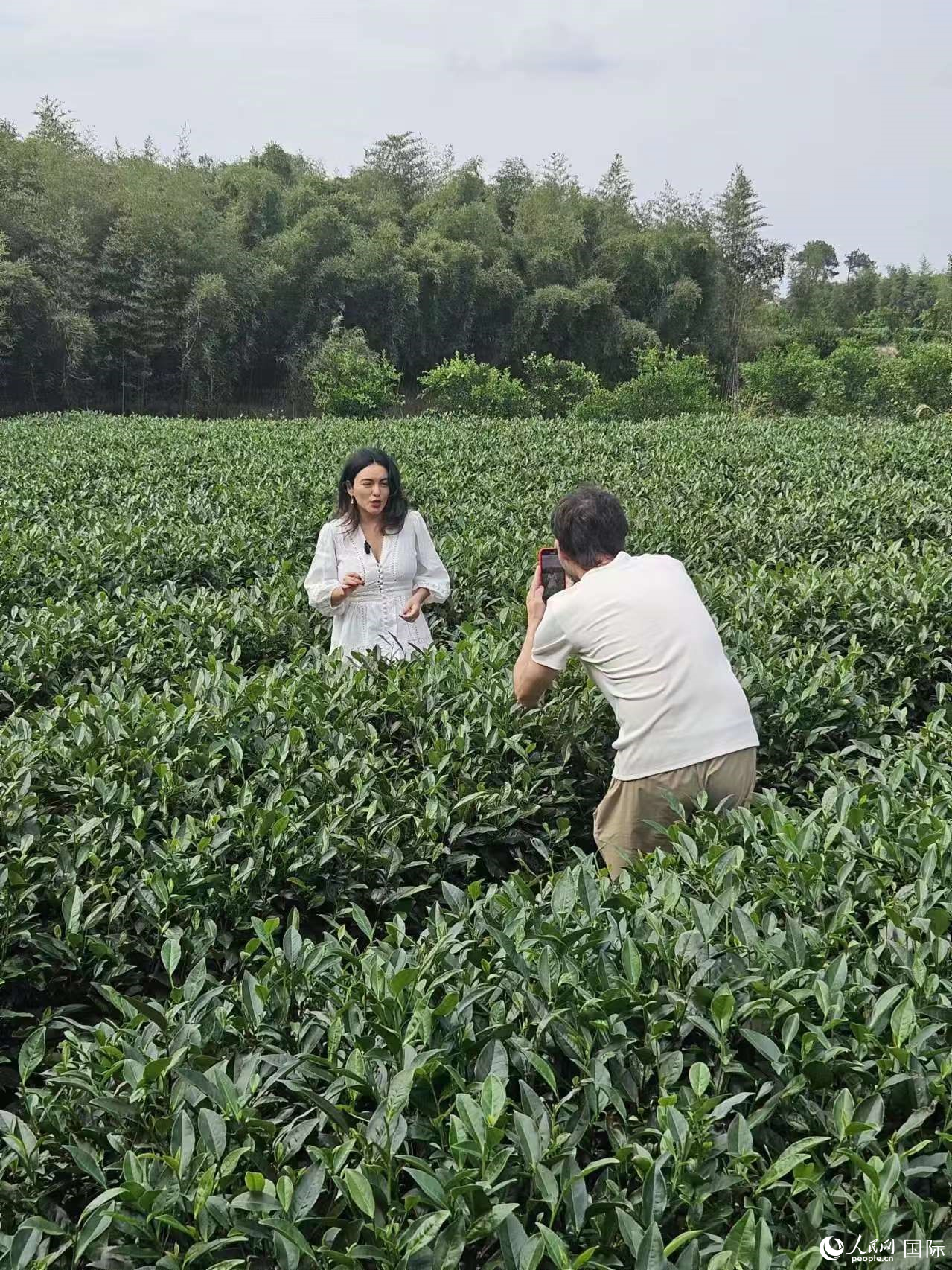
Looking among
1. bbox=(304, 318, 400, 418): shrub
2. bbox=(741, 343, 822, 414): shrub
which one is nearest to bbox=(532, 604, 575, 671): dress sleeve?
bbox=(304, 318, 400, 418): shrub

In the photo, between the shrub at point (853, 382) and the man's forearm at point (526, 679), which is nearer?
the man's forearm at point (526, 679)

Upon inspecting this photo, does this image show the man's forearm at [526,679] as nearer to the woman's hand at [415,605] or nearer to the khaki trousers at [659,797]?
the khaki trousers at [659,797]

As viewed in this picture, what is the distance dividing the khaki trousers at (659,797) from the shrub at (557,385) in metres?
29.7

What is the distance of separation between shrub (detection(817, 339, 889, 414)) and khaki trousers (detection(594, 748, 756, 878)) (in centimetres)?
3176

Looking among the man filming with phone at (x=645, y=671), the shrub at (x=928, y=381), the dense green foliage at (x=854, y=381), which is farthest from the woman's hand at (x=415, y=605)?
the shrub at (x=928, y=381)

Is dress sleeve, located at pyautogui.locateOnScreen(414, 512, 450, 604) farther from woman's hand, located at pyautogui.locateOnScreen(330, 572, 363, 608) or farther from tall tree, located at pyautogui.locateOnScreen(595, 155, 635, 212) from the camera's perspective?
→ tall tree, located at pyautogui.locateOnScreen(595, 155, 635, 212)

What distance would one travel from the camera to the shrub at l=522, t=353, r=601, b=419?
106 feet

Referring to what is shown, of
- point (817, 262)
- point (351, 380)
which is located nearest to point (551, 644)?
point (351, 380)

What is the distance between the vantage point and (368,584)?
13.6 feet

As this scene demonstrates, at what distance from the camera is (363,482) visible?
13.5 feet

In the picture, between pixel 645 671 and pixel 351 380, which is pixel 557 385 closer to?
pixel 351 380

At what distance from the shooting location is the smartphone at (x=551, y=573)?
3.05 metres

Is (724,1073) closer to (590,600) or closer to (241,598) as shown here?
(590,600)

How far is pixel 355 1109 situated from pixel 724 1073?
21.9 inches
